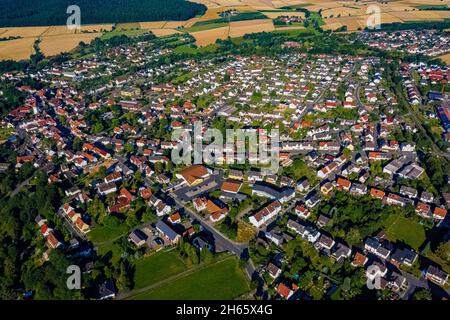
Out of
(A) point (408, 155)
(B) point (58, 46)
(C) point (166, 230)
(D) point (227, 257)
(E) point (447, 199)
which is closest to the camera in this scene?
(D) point (227, 257)

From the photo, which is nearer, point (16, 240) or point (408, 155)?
point (16, 240)

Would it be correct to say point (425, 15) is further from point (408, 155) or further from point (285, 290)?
point (285, 290)

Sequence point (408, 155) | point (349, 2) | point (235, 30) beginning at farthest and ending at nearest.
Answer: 1. point (349, 2)
2. point (235, 30)
3. point (408, 155)

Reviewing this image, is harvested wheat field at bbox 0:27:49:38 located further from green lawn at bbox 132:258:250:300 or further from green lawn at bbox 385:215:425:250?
green lawn at bbox 385:215:425:250

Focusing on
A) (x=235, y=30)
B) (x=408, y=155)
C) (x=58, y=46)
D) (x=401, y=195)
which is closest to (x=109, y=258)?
(x=401, y=195)

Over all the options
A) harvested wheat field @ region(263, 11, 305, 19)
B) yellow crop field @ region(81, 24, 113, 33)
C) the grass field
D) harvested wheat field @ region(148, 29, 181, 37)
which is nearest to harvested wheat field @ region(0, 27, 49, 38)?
yellow crop field @ region(81, 24, 113, 33)

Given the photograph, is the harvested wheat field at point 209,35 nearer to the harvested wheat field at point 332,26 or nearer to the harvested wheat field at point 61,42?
the harvested wheat field at point 332,26
